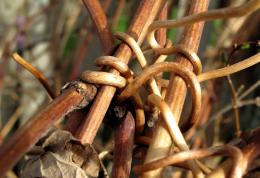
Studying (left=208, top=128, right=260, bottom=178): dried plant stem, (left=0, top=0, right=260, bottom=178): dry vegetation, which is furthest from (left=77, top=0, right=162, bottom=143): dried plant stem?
(left=208, top=128, right=260, bottom=178): dried plant stem

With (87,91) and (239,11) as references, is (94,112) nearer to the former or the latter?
(87,91)

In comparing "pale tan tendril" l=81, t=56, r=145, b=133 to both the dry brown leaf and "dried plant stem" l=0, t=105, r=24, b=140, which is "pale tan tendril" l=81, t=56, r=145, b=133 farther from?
"dried plant stem" l=0, t=105, r=24, b=140

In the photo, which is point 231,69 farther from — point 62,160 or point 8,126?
point 8,126

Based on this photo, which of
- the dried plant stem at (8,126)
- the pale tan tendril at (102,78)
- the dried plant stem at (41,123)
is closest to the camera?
the dried plant stem at (41,123)

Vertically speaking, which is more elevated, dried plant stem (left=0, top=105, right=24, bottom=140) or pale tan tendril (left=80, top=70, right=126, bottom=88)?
pale tan tendril (left=80, top=70, right=126, bottom=88)

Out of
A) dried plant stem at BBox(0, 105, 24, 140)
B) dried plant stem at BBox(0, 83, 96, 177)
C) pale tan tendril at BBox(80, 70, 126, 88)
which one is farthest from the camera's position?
dried plant stem at BBox(0, 105, 24, 140)

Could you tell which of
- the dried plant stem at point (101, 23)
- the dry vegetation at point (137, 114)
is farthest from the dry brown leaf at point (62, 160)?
the dried plant stem at point (101, 23)

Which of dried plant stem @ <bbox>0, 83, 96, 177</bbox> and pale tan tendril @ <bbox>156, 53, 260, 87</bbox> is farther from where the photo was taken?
pale tan tendril @ <bbox>156, 53, 260, 87</bbox>

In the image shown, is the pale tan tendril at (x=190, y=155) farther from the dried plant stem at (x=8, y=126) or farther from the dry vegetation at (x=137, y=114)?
the dried plant stem at (x=8, y=126)
